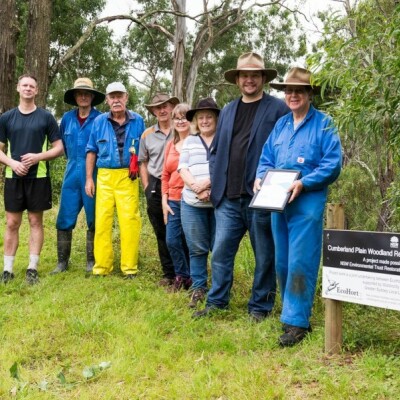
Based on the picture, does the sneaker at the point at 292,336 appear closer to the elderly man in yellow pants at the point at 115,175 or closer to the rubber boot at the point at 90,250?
the elderly man in yellow pants at the point at 115,175

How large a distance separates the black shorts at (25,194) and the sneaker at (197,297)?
1998 mm

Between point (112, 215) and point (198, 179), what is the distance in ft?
5.04

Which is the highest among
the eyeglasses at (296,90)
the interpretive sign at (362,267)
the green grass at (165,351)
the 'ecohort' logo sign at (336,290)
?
the eyeglasses at (296,90)

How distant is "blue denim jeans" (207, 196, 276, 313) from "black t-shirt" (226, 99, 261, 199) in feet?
0.35

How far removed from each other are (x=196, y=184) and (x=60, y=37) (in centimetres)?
1802

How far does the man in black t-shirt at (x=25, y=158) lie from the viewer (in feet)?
20.4

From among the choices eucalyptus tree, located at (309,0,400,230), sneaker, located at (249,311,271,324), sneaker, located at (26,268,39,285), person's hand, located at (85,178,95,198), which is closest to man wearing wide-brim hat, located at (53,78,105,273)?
person's hand, located at (85,178,95,198)

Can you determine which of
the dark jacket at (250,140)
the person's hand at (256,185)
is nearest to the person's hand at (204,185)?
the dark jacket at (250,140)

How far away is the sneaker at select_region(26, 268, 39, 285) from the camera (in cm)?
625

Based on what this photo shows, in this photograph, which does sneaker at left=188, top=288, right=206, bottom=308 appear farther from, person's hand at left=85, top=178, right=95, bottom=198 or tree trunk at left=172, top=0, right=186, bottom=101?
A: tree trunk at left=172, top=0, right=186, bottom=101

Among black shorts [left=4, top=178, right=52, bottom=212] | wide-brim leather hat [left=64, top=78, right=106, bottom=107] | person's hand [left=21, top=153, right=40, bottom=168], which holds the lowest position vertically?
black shorts [left=4, top=178, right=52, bottom=212]

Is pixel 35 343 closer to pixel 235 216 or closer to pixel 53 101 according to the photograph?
pixel 235 216

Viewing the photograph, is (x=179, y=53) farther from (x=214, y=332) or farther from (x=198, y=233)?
(x=214, y=332)

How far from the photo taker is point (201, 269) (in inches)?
223
